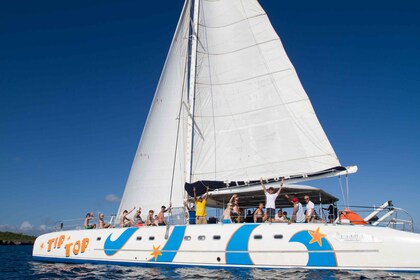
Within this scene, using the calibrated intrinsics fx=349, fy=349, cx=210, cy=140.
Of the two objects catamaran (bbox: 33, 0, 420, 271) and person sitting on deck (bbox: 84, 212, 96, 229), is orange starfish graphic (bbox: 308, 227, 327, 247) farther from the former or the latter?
person sitting on deck (bbox: 84, 212, 96, 229)

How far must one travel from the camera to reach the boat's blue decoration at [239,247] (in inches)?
445

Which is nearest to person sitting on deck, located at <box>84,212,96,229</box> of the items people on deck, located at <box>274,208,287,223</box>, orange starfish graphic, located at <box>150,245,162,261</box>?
orange starfish graphic, located at <box>150,245,162,261</box>

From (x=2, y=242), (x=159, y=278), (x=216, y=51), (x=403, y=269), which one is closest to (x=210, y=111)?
(x=216, y=51)

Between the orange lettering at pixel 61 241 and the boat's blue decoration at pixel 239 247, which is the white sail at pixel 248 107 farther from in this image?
the orange lettering at pixel 61 241

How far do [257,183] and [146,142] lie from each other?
5.80 metres

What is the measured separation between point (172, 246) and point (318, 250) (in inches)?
198

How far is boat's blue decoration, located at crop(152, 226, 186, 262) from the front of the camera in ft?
40.7

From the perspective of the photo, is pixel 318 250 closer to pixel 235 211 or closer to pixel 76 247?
pixel 235 211

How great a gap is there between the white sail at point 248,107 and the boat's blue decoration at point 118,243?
11.7 feet

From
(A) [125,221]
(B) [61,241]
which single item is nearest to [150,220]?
(A) [125,221]

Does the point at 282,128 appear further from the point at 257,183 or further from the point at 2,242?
the point at 2,242

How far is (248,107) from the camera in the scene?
15078 millimetres

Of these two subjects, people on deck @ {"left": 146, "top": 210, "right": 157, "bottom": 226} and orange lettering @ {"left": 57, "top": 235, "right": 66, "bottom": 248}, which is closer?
people on deck @ {"left": 146, "top": 210, "right": 157, "bottom": 226}

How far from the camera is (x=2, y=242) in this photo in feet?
203
